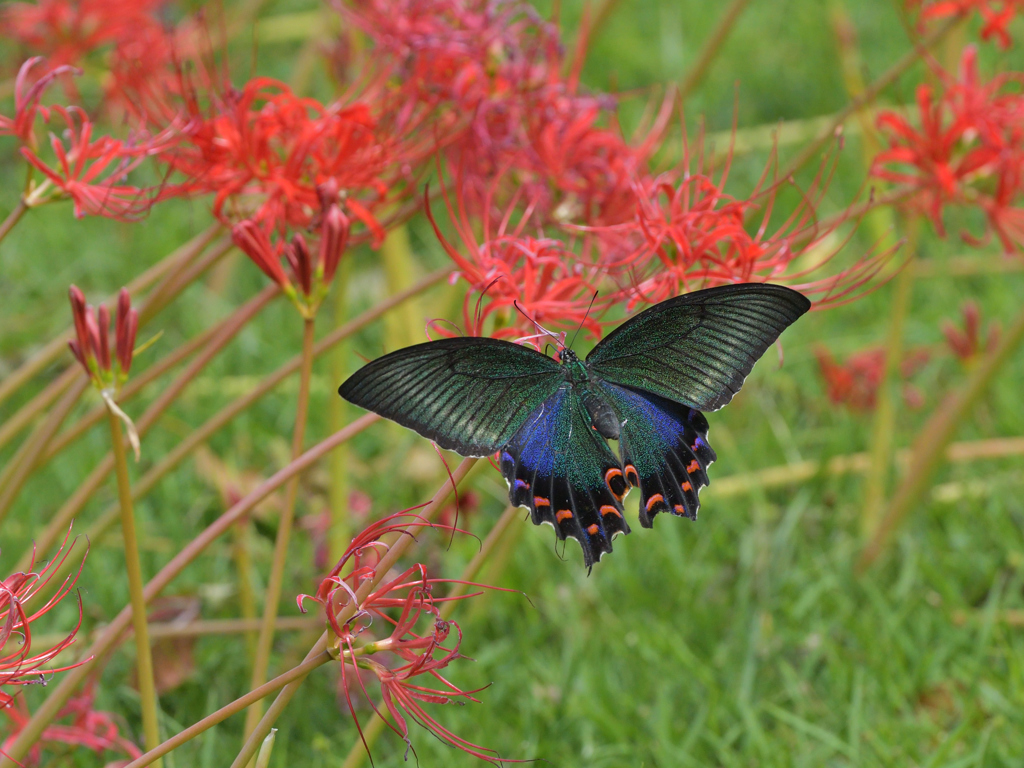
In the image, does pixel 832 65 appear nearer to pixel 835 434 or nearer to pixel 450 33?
pixel 835 434

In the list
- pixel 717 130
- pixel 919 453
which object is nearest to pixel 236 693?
pixel 919 453

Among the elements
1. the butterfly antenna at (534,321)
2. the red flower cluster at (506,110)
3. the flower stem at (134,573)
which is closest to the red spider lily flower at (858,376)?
the red flower cluster at (506,110)

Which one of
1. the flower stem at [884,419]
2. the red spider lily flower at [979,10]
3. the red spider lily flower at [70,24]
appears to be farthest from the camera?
the red spider lily flower at [70,24]

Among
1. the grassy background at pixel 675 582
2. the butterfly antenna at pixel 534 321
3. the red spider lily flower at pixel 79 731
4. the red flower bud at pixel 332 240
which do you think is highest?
the red flower bud at pixel 332 240

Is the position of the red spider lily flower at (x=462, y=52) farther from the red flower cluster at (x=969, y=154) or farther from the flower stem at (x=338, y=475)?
the red flower cluster at (x=969, y=154)

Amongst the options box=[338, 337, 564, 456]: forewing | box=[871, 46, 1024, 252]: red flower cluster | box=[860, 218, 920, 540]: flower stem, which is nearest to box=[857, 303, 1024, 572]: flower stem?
box=[860, 218, 920, 540]: flower stem

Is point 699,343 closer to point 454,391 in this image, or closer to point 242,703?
point 454,391

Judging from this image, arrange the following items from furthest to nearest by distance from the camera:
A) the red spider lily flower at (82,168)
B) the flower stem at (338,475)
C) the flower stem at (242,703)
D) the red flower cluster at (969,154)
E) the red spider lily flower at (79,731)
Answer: the flower stem at (338,475) → the red flower cluster at (969,154) → the red spider lily flower at (79,731) → the red spider lily flower at (82,168) → the flower stem at (242,703)
